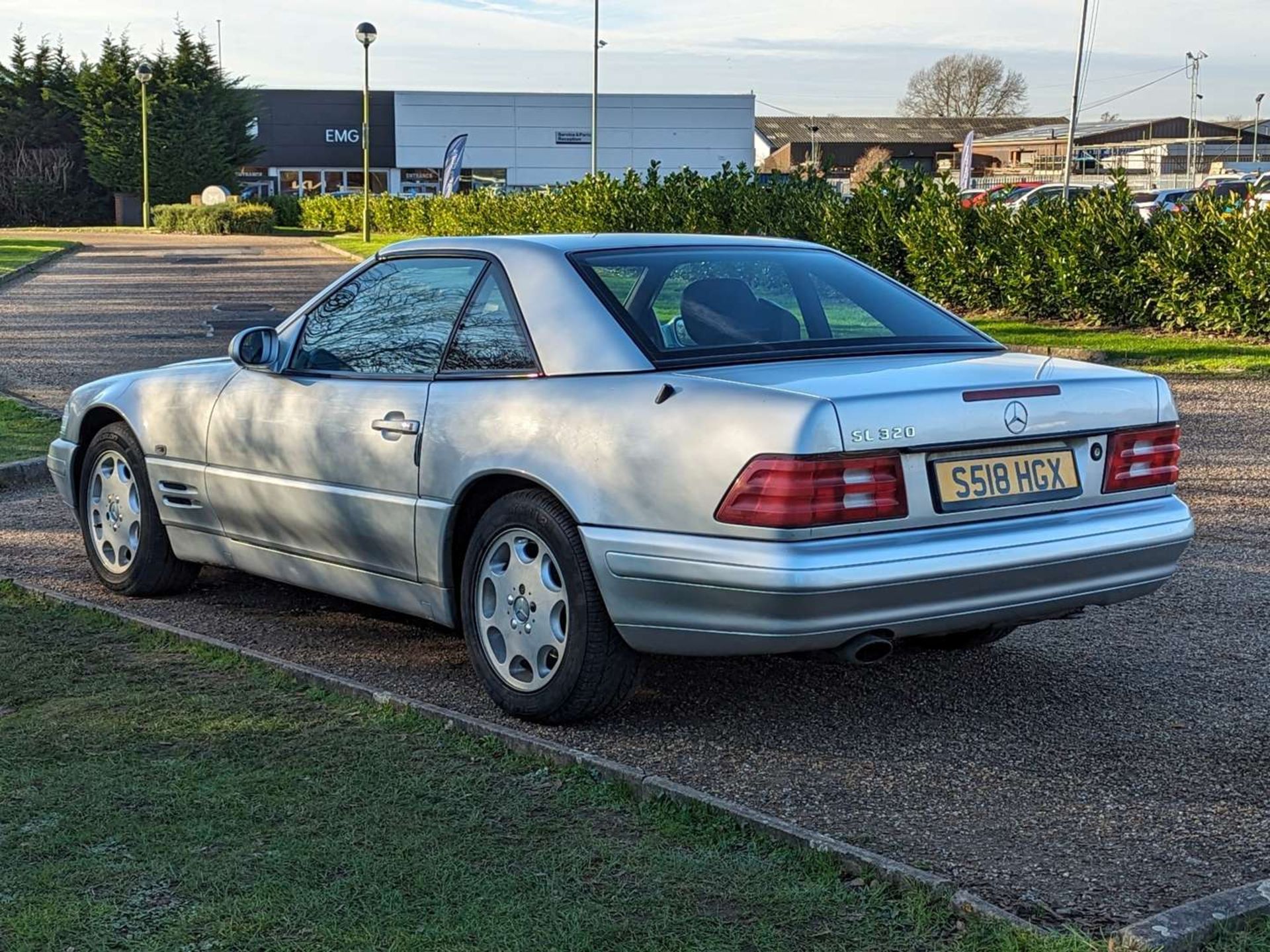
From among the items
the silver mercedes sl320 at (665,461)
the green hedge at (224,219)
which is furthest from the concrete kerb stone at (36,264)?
the silver mercedes sl320 at (665,461)

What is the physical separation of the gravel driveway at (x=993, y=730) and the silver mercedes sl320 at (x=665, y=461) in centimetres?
26

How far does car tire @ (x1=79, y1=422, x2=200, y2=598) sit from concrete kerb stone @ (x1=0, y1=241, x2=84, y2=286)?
80.4 ft

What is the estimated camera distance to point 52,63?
75312mm

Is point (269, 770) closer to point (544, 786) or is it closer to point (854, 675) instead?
point (544, 786)

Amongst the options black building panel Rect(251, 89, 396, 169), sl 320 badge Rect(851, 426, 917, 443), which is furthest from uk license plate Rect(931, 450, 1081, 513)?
black building panel Rect(251, 89, 396, 169)

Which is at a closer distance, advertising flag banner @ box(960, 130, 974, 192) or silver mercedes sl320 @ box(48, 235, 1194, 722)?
silver mercedes sl320 @ box(48, 235, 1194, 722)

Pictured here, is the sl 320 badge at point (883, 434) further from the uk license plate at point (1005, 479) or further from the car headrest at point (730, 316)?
the car headrest at point (730, 316)


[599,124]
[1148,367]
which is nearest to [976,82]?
[599,124]

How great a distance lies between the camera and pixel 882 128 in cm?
10369

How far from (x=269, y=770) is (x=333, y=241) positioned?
143ft

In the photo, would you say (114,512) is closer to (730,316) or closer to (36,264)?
(730,316)

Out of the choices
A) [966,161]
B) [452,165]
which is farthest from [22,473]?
[452,165]

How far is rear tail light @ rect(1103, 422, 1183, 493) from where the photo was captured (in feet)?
15.5

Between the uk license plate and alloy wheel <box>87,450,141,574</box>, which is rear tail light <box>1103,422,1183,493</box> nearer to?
the uk license plate
